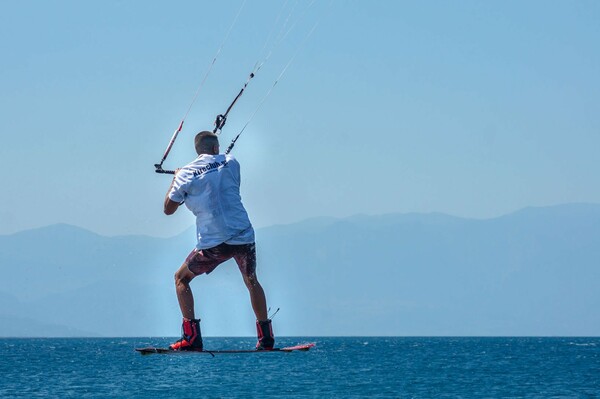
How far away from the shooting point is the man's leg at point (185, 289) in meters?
14.1

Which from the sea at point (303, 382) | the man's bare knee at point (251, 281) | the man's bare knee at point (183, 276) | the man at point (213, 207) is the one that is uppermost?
the sea at point (303, 382)

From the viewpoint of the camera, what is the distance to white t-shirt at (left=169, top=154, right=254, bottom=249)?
13664 mm

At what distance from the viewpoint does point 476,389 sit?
141m

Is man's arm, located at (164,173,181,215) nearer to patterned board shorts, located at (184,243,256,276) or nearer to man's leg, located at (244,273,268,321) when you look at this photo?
patterned board shorts, located at (184,243,256,276)

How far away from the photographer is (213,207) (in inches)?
539

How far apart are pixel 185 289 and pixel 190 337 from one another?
579 millimetres

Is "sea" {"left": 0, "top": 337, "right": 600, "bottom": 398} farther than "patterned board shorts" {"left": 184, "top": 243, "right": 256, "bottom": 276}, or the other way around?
"sea" {"left": 0, "top": 337, "right": 600, "bottom": 398}

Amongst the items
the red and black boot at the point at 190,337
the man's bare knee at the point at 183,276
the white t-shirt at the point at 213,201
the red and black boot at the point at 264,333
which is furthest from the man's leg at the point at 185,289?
the red and black boot at the point at 264,333

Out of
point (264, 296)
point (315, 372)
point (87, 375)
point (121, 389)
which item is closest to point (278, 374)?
point (315, 372)

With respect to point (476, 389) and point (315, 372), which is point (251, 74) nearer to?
point (476, 389)

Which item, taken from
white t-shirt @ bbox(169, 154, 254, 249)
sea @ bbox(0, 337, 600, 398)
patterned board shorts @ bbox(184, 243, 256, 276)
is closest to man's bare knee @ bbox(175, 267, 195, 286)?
patterned board shorts @ bbox(184, 243, 256, 276)

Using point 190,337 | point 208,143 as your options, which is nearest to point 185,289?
point 190,337

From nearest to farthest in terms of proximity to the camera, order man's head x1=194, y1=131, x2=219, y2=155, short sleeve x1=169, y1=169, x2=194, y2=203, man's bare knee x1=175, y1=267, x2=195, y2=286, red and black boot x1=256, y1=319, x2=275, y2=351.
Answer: short sleeve x1=169, y1=169, x2=194, y2=203
man's head x1=194, y1=131, x2=219, y2=155
man's bare knee x1=175, y1=267, x2=195, y2=286
red and black boot x1=256, y1=319, x2=275, y2=351

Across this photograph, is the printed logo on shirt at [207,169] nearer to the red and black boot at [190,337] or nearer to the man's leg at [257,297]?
the man's leg at [257,297]
